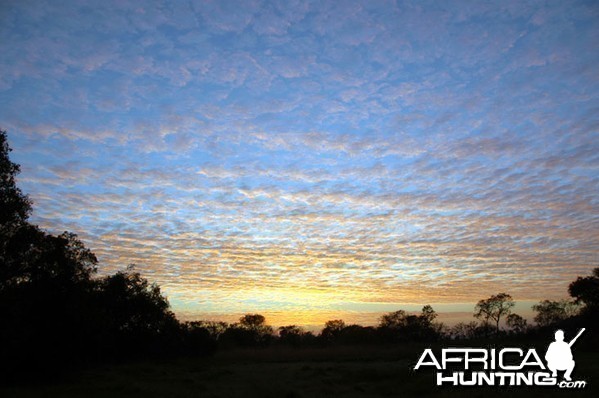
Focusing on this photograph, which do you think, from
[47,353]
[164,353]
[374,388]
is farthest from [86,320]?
[164,353]

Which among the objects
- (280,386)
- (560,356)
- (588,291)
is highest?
(588,291)

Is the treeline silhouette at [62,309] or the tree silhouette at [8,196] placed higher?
the tree silhouette at [8,196]

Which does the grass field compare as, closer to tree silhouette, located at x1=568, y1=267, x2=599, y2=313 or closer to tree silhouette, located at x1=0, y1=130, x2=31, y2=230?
tree silhouette, located at x1=0, y1=130, x2=31, y2=230

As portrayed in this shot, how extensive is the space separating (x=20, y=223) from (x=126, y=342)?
122ft

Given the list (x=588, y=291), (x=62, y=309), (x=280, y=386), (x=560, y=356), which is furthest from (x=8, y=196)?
(x=588, y=291)

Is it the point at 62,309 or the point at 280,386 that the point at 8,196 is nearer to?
the point at 62,309

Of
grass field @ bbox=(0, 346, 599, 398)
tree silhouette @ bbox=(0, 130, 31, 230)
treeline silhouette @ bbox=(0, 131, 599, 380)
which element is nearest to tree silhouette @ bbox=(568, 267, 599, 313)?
treeline silhouette @ bbox=(0, 131, 599, 380)

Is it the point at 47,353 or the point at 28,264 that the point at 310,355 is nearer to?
the point at 47,353

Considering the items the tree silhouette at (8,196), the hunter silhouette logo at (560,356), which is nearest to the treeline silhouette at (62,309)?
the tree silhouette at (8,196)

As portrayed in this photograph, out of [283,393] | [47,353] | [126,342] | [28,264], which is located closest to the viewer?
[283,393]

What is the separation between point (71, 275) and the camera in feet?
127

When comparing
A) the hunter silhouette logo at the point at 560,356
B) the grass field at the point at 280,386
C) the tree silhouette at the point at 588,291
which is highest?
the tree silhouette at the point at 588,291

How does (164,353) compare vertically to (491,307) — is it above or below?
below

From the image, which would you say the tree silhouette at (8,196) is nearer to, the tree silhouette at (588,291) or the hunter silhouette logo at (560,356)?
the hunter silhouette logo at (560,356)
